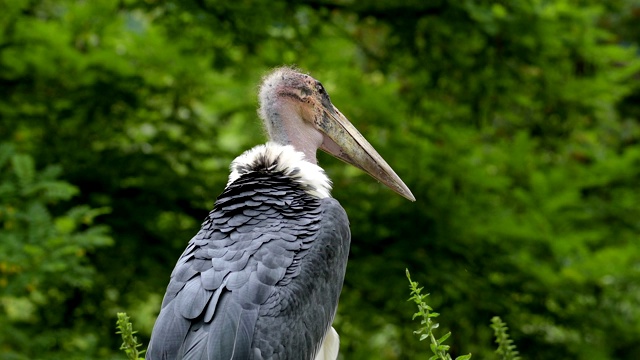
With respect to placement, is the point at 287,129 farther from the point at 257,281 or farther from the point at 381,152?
the point at 381,152

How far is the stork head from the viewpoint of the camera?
5000mm

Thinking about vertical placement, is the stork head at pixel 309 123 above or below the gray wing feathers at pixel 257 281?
above

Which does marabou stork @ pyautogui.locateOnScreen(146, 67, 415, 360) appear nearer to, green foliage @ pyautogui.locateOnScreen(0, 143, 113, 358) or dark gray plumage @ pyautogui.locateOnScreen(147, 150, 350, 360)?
dark gray plumage @ pyautogui.locateOnScreen(147, 150, 350, 360)

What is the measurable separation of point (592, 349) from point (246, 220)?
15.9 ft

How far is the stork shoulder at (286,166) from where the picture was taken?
4.50 meters

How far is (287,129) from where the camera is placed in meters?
5.00

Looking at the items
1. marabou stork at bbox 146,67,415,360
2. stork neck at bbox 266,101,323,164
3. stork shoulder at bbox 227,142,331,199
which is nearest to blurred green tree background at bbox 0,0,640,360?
stork neck at bbox 266,101,323,164

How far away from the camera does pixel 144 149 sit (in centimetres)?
839

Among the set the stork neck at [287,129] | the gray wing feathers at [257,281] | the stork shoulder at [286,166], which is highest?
the stork neck at [287,129]

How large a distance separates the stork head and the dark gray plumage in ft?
1.81

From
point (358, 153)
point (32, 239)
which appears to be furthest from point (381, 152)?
point (32, 239)

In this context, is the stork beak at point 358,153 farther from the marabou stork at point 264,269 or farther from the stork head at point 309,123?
the marabou stork at point 264,269

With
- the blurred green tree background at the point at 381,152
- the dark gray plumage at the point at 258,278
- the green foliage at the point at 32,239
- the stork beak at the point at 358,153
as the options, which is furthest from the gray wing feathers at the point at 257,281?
the blurred green tree background at the point at 381,152

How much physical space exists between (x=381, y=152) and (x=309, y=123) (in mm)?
2967
